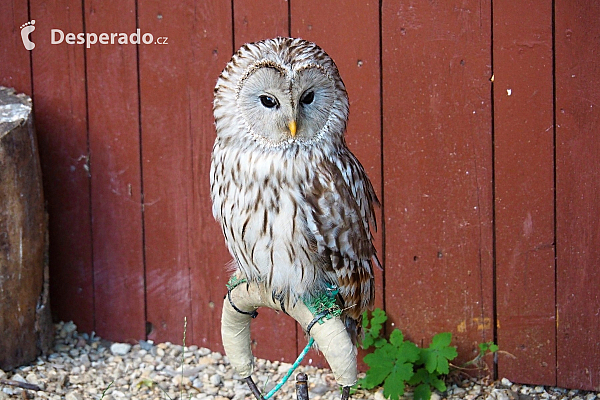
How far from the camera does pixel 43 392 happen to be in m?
3.05

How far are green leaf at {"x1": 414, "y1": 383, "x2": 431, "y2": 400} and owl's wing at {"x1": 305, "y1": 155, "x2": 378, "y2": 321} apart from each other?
0.85 metres

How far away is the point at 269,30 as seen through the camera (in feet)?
10.1

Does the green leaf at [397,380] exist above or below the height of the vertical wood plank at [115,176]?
below

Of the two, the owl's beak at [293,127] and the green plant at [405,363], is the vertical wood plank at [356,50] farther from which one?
the owl's beak at [293,127]

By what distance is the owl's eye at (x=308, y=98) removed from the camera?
75.8 inches

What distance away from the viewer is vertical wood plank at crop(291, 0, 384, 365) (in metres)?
2.99

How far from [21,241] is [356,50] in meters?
1.62

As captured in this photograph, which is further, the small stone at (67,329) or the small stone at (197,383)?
the small stone at (67,329)

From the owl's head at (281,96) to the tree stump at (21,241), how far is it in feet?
4.61

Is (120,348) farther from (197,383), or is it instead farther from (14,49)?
(14,49)

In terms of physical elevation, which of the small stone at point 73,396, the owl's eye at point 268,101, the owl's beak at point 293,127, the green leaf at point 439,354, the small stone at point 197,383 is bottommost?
the small stone at point 197,383

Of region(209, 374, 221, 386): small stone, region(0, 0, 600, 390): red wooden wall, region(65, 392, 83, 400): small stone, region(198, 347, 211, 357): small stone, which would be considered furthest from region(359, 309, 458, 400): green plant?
region(65, 392, 83, 400): small stone

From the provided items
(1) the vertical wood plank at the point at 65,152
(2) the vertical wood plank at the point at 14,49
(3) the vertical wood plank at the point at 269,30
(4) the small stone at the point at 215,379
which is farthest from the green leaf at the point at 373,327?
(2) the vertical wood plank at the point at 14,49

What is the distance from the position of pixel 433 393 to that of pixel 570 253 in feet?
2.58
